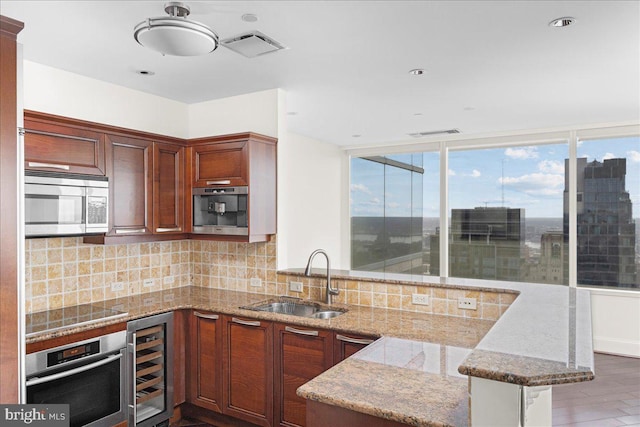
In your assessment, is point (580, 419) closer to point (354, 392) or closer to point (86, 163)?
point (354, 392)

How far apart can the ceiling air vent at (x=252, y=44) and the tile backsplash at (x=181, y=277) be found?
159cm

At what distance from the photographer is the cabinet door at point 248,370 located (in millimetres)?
2934

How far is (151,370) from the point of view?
3.06 m

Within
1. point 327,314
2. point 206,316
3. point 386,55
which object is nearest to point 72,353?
point 206,316

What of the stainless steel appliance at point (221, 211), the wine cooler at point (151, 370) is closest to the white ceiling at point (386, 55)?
the stainless steel appliance at point (221, 211)

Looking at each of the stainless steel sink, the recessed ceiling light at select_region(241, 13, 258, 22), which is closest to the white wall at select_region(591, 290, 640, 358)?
the stainless steel sink

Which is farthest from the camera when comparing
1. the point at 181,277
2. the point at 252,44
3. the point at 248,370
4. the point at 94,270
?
the point at 181,277

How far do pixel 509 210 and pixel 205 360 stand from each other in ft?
14.2

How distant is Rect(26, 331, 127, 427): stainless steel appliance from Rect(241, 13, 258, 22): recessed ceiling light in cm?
214

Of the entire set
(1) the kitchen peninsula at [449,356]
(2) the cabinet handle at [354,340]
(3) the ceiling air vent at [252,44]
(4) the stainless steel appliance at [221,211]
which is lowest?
(2) the cabinet handle at [354,340]

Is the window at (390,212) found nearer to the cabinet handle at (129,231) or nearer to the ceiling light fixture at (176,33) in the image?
the cabinet handle at (129,231)

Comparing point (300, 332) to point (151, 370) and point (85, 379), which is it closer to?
point (151, 370)

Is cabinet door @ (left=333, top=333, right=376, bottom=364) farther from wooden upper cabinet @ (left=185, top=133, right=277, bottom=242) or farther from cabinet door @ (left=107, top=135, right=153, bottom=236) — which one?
cabinet door @ (left=107, top=135, right=153, bottom=236)

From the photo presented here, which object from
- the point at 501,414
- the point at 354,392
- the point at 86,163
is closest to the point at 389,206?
the point at 86,163
